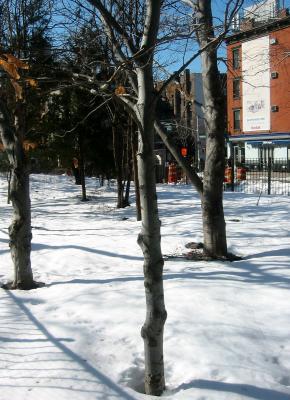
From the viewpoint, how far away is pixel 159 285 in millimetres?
3781

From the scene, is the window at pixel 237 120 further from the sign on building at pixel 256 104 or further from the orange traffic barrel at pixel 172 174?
the orange traffic barrel at pixel 172 174

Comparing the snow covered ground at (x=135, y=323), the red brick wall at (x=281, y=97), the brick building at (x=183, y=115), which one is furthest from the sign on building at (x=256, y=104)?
the snow covered ground at (x=135, y=323)

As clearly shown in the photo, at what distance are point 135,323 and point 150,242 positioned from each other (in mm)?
1514

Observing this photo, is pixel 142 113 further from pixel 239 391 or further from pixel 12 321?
pixel 12 321

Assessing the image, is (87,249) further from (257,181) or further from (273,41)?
(273,41)

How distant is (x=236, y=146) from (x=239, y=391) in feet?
153

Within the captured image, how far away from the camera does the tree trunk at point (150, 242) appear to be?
3.70m

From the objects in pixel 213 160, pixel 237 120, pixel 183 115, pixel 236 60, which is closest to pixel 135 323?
pixel 213 160

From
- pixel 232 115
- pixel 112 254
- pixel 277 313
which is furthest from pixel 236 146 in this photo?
pixel 277 313

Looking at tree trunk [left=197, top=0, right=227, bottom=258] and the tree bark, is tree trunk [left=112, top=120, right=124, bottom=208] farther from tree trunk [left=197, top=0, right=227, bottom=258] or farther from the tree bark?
the tree bark

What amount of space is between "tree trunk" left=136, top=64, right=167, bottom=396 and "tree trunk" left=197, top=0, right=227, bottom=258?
442cm

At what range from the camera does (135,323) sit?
16.2 feet

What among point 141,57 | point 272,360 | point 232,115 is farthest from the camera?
point 232,115

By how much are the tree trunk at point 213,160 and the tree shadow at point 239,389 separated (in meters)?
4.37
